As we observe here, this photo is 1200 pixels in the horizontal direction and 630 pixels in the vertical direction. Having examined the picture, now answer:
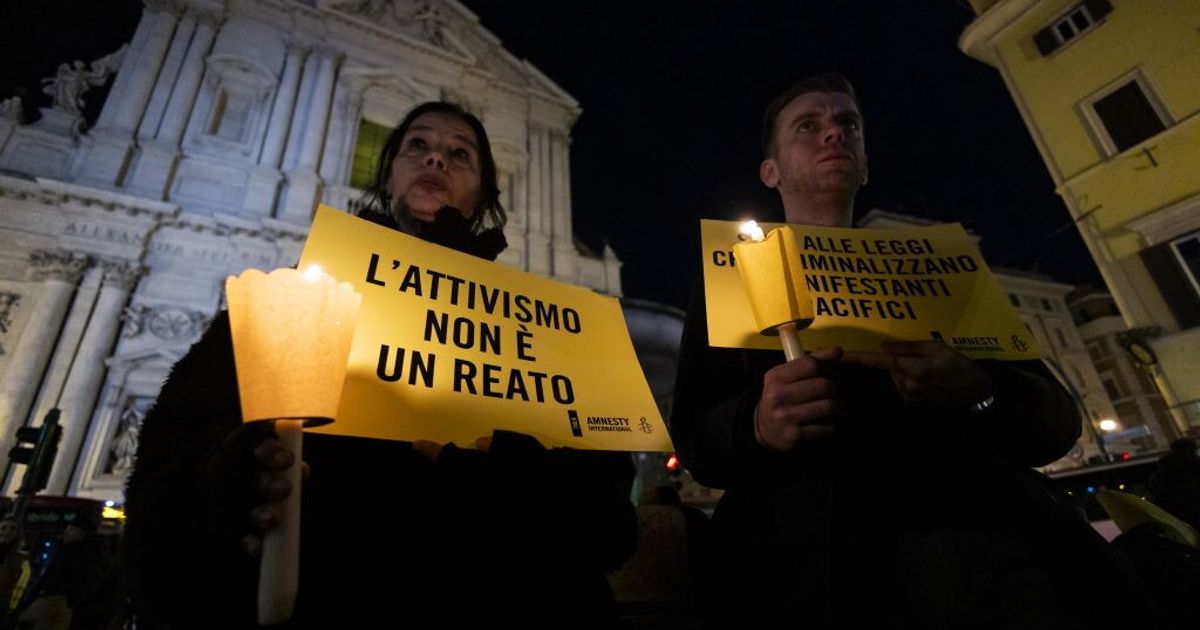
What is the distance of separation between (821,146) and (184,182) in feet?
50.4

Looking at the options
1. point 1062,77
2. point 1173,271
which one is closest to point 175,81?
point 1062,77

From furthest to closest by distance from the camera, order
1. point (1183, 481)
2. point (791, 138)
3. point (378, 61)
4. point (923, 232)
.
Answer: point (378, 61)
point (1183, 481)
point (791, 138)
point (923, 232)

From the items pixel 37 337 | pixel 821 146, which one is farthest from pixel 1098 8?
pixel 37 337

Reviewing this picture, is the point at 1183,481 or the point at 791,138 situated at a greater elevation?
the point at 791,138

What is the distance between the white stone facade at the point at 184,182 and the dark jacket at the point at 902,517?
1236cm

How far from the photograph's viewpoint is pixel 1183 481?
15.3ft

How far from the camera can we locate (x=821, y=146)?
1890 mm

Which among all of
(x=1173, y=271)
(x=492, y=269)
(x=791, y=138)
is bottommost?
(x=492, y=269)

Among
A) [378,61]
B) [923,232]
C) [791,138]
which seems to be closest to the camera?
[923,232]

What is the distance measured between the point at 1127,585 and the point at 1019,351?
0.68 m

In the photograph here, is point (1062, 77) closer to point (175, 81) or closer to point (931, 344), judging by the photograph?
point (931, 344)

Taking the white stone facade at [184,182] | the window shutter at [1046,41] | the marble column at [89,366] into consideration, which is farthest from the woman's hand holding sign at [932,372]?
the window shutter at [1046,41]

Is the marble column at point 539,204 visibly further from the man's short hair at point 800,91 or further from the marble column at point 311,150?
the man's short hair at point 800,91

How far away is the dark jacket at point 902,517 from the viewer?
1049 millimetres
